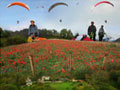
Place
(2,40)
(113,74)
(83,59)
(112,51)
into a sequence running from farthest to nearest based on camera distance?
(2,40) < (112,51) < (83,59) < (113,74)

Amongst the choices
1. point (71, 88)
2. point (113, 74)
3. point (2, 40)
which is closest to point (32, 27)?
point (2, 40)

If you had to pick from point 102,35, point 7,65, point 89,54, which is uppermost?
point 102,35

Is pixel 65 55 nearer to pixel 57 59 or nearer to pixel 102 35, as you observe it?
pixel 57 59

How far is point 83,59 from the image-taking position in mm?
10266

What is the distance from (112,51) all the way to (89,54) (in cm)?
190

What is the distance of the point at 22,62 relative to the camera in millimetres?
10961

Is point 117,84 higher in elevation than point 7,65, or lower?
higher

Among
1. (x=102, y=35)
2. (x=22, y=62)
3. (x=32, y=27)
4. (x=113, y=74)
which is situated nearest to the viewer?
(x=113, y=74)

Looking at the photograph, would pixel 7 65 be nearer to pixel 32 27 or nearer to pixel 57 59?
pixel 57 59

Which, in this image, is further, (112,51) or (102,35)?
(102,35)

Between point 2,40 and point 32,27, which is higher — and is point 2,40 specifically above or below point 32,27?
below

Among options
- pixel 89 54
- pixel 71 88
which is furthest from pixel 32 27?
pixel 71 88

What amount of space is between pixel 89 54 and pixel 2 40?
41.8 feet

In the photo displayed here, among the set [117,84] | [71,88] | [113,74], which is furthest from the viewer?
[113,74]
